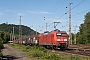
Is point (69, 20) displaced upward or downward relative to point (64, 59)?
upward

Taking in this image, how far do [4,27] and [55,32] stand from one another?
149 metres

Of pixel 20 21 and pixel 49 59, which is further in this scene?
pixel 20 21

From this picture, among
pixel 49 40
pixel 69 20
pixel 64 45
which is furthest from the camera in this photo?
pixel 69 20

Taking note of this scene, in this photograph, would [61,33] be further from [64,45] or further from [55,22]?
[55,22]

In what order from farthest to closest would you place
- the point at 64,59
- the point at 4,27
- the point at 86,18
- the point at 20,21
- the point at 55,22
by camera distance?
the point at 4,27, the point at 86,18, the point at 20,21, the point at 55,22, the point at 64,59

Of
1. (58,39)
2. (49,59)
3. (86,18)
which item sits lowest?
(49,59)

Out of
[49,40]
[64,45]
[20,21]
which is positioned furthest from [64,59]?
[20,21]

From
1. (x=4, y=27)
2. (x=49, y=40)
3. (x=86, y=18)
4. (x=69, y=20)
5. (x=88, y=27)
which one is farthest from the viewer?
(x=4, y=27)

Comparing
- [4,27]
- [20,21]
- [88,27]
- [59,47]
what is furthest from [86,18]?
[4,27]

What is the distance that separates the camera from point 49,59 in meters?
20.2

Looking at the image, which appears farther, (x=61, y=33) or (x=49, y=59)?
(x=61, y=33)

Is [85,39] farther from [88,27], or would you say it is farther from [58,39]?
[58,39]

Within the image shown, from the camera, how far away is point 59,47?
39812 mm

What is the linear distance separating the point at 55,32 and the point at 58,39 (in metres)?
1.33
